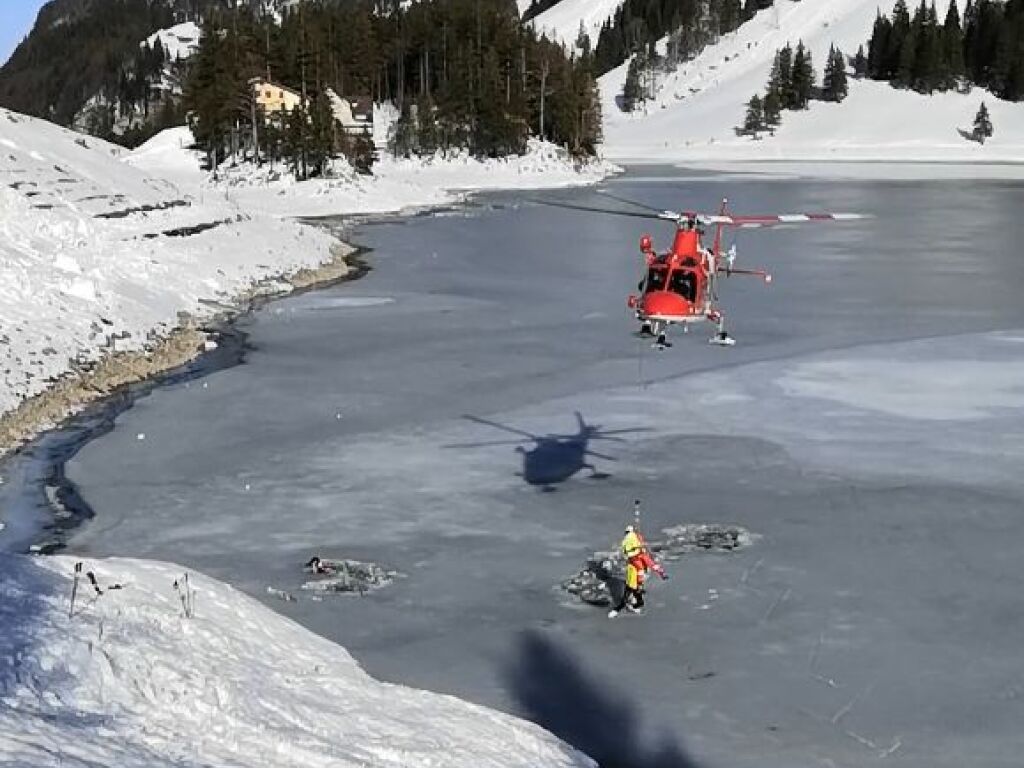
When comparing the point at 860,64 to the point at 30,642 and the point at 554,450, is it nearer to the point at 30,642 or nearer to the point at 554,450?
the point at 554,450

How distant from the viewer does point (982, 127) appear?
136 metres

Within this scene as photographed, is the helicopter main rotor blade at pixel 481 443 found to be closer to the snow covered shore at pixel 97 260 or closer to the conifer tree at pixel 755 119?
the snow covered shore at pixel 97 260

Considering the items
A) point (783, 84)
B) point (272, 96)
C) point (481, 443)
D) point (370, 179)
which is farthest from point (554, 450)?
point (783, 84)

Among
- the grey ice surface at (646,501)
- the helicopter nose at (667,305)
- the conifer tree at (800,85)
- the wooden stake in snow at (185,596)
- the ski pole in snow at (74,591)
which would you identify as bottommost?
the grey ice surface at (646,501)

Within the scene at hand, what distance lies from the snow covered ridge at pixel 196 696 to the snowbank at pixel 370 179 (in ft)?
133

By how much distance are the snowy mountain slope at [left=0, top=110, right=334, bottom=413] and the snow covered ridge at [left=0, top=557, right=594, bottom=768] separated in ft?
39.3

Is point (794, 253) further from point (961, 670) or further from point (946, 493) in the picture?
point (961, 670)

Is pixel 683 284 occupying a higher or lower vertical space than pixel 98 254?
higher

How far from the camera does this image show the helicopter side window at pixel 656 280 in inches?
790

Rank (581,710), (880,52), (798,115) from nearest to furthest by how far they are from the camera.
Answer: (581,710) → (798,115) → (880,52)

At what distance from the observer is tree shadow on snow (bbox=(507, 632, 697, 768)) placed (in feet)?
33.2

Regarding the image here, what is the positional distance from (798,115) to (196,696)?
15249 centimetres

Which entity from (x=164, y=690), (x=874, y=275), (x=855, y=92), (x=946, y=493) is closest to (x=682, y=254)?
(x=946, y=493)

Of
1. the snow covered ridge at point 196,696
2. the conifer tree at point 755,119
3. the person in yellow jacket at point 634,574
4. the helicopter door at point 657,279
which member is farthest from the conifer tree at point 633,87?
the snow covered ridge at point 196,696
